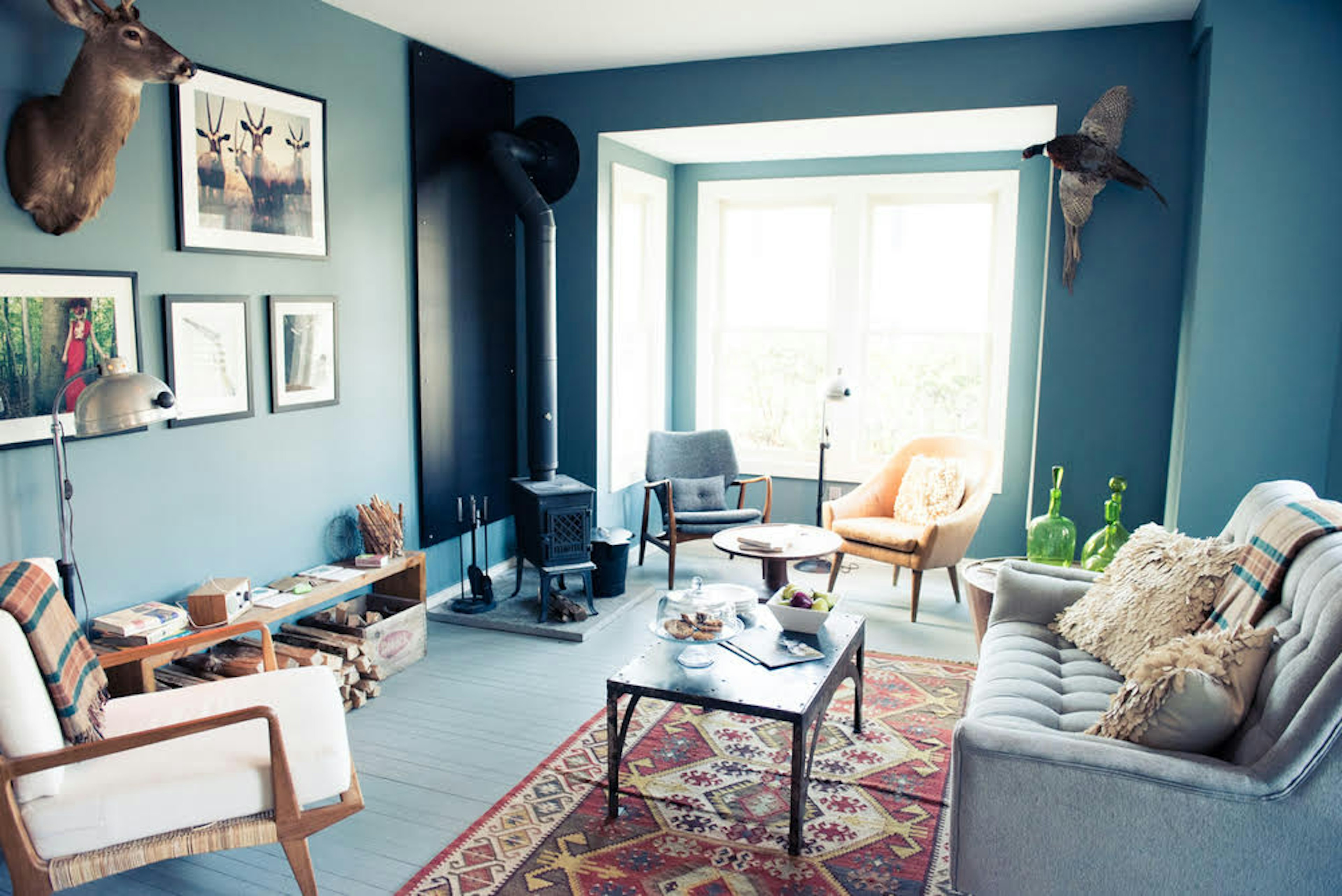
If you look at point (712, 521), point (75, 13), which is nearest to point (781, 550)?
point (712, 521)

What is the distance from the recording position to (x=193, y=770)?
2.43m

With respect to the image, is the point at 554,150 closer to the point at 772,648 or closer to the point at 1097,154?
the point at 1097,154

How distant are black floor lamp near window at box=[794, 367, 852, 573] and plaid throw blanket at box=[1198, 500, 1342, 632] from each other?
302cm

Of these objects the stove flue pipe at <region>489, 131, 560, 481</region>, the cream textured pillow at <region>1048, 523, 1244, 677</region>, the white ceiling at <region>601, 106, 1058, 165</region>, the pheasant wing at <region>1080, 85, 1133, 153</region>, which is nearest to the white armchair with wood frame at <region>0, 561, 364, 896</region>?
the cream textured pillow at <region>1048, 523, 1244, 677</region>

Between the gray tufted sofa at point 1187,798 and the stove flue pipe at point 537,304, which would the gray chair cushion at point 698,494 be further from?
the gray tufted sofa at point 1187,798

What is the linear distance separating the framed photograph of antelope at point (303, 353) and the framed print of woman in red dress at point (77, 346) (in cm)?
83

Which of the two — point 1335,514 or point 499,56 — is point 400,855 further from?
point 499,56

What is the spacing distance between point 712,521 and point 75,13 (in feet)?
12.8

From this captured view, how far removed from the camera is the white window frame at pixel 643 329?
579cm

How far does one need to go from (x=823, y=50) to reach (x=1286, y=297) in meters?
2.54

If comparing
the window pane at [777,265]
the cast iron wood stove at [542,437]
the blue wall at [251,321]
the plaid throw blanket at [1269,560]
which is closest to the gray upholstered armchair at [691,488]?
the cast iron wood stove at [542,437]

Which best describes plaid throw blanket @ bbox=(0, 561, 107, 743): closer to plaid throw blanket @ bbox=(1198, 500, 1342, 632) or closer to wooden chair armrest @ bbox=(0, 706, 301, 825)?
wooden chair armrest @ bbox=(0, 706, 301, 825)

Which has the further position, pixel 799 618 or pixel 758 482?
pixel 758 482

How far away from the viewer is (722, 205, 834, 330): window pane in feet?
21.3
